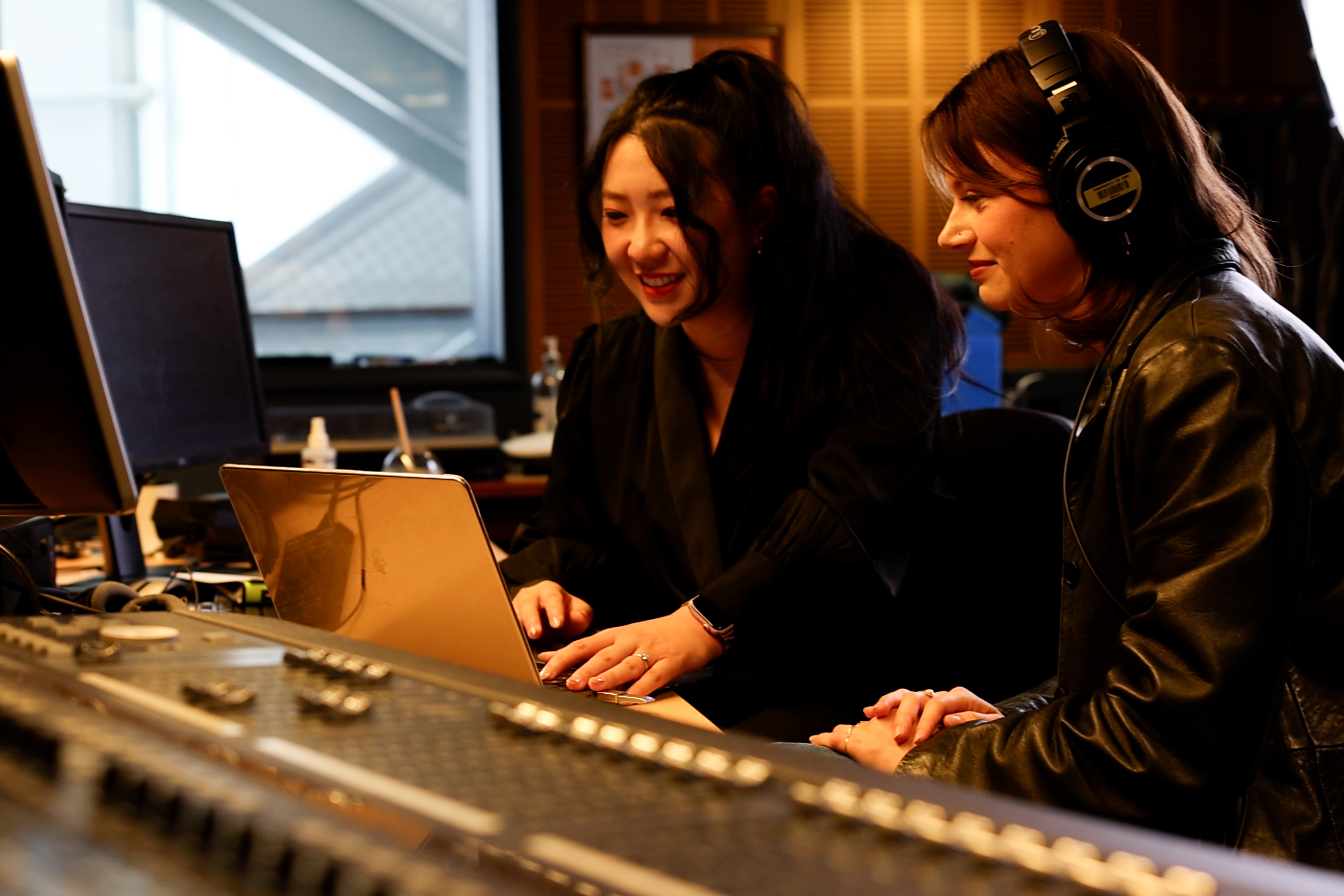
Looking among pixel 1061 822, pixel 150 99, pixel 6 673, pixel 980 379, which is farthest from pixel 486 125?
pixel 1061 822

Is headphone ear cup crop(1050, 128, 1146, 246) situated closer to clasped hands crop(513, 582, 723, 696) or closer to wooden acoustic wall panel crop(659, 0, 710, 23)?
clasped hands crop(513, 582, 723, 696)

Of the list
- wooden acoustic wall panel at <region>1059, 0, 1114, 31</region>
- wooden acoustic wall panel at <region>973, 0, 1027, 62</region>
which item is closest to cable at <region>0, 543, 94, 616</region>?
wooden acoustic wall panel at <region>973, 0, 1027, 62</region>

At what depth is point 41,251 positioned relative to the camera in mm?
845

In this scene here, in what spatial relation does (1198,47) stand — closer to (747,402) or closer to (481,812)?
(747,402)

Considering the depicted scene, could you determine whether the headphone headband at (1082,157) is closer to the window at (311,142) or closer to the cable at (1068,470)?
the cable at (1068,470)

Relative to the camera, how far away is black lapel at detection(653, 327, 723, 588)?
152cm

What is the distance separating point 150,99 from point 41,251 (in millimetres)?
3429

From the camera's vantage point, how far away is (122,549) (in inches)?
65.7

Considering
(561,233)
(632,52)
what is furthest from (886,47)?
(561,233)

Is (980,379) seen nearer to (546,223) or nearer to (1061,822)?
(546,223)

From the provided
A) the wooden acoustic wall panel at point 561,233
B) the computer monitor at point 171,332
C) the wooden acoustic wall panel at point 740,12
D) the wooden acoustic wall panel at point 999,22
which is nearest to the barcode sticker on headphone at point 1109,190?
the computer monitor at point 171,332

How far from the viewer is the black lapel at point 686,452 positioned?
59.7 inches

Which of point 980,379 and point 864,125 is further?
point 864,125

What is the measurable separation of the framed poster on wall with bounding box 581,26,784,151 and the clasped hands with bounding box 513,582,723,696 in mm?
2781
